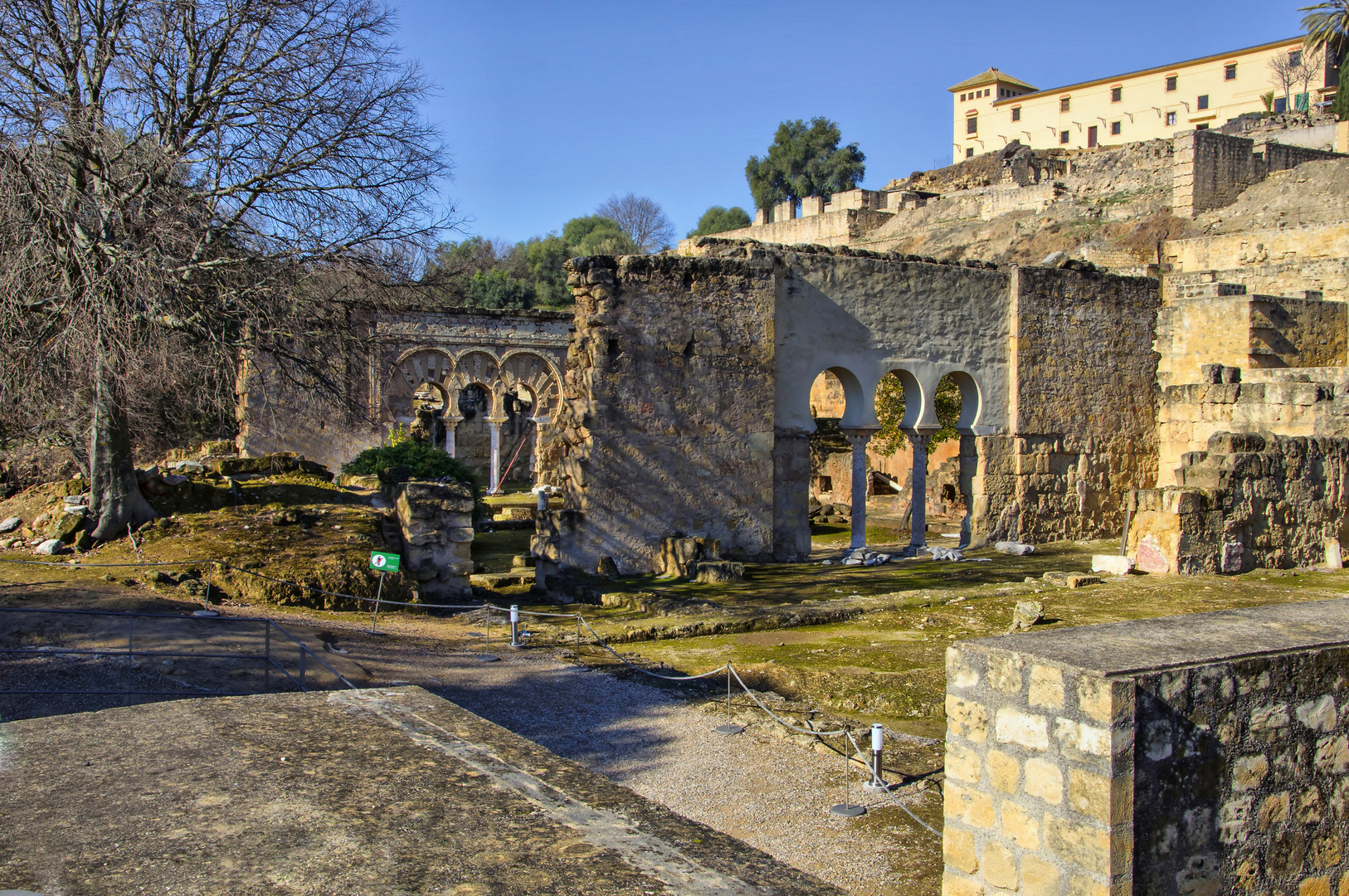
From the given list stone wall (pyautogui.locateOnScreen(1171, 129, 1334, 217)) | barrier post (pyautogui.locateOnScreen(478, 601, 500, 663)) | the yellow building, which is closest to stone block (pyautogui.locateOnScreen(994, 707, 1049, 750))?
barrier post (pyautogui.locateOnScreen(478, 601, 500, 663))

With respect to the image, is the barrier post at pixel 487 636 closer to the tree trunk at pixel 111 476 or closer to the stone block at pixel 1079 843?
the tree trunk at pixel 111 476

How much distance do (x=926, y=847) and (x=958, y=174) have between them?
170 feet

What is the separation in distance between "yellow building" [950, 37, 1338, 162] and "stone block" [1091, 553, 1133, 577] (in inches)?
1768

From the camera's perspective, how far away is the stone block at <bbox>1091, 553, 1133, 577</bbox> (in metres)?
11.8

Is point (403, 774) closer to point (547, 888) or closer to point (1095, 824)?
point (547, 888)

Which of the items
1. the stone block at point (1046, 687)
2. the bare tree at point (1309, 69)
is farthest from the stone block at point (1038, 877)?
the bare tree at point (1309, 69)

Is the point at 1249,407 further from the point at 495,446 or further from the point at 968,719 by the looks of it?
the point at 495,446

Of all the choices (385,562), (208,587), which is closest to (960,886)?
(385,562)

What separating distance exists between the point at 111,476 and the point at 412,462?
8611 millimetres

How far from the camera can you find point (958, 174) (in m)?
52.2

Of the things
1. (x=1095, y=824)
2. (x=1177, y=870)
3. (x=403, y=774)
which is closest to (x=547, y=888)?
(x=403, y=774)

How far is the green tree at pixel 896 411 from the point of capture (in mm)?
25547

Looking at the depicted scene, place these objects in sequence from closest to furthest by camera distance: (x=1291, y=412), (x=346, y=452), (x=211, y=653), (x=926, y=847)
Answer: (x=926, y=847) < (x=211, y=653) < (x=1291, y=412) < (x=346, y=452)

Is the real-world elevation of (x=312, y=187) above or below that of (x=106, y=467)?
above
